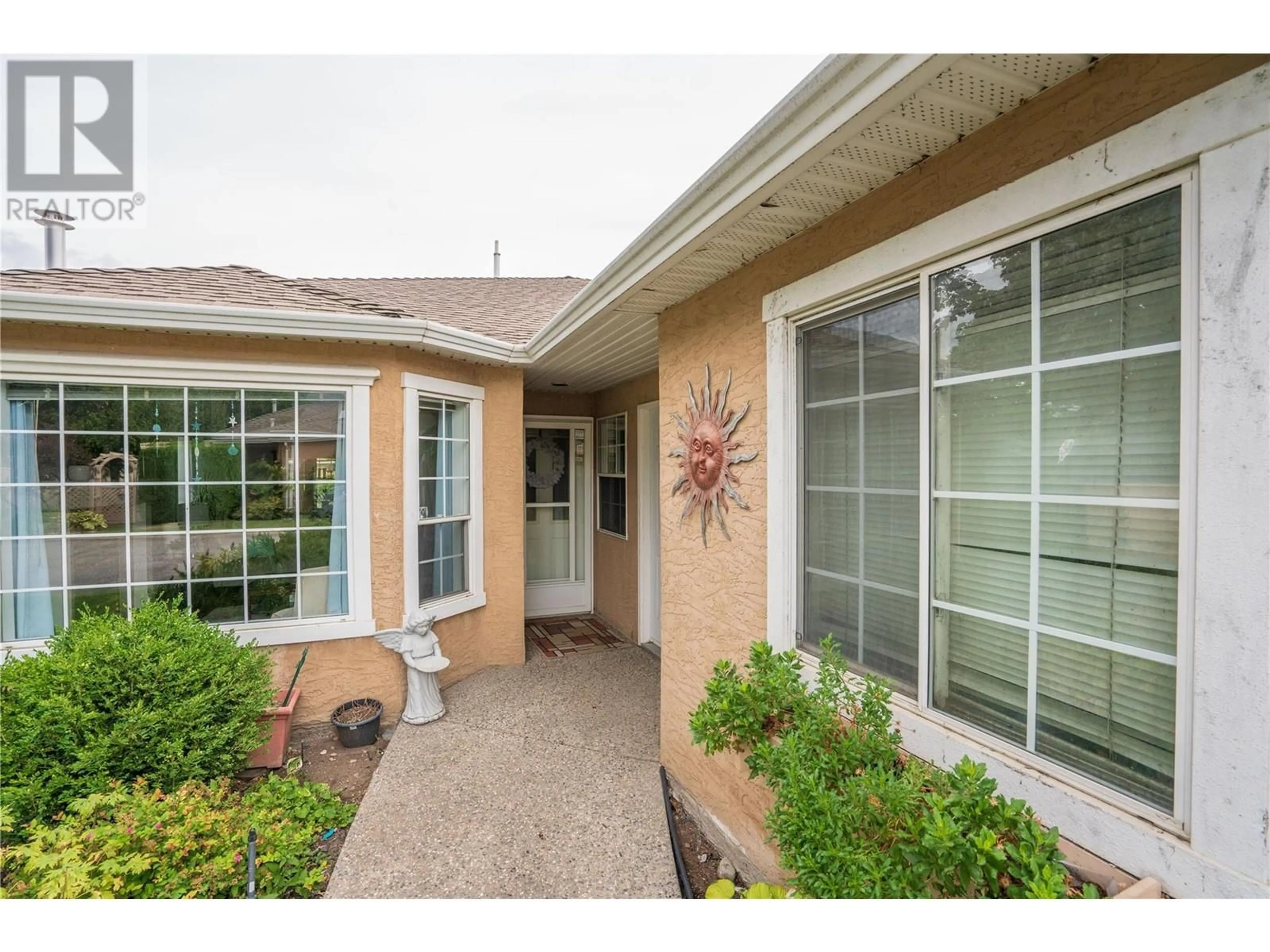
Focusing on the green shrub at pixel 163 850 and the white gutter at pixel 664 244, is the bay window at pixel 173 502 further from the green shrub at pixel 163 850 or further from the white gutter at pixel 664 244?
the green shrub at pixel 163 850

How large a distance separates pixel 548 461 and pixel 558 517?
737 millimetres

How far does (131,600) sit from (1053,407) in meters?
5.34

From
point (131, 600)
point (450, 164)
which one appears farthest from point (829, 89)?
point (131, 600)

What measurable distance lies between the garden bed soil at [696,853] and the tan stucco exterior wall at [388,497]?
2.46m

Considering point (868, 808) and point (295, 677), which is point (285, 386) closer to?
point (295, 677)

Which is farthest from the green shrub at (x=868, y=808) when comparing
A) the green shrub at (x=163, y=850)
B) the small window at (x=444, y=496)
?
the small window at (x=444, y=496)

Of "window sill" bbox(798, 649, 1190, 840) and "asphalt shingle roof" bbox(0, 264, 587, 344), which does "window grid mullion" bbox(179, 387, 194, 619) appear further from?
"window sill" bbox(798, 649, 1190, 840)

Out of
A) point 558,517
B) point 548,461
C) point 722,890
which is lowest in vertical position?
point 722,890

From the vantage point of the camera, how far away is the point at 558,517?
273 inches

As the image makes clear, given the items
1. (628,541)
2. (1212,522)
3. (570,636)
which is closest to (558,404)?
(628,541)

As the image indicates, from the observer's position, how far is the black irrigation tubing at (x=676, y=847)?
2396mm

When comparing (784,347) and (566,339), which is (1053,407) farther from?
(566,339)

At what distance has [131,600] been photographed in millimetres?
3777

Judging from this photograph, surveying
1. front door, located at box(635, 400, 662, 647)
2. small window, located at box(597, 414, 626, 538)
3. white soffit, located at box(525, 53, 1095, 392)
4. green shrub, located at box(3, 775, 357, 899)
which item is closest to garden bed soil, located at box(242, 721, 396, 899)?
green shrub, located at box(3, 775, 357, 899)
